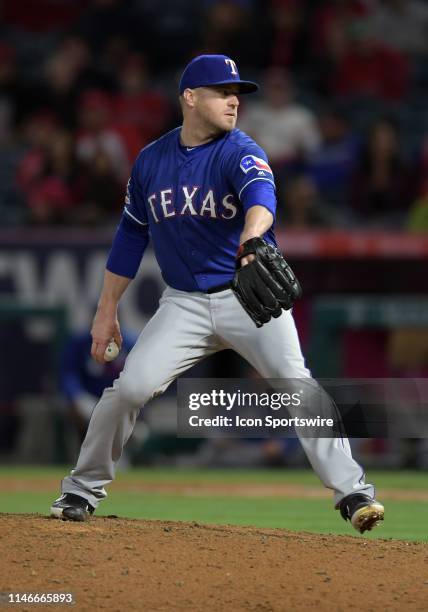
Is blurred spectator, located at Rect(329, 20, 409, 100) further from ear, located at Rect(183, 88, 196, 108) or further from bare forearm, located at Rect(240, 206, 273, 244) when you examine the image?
bare forearm, located at Rect(240, 206, 273, 244)

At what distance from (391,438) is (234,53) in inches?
202

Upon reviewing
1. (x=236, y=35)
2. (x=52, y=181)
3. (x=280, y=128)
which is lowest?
(x=52, y=181)

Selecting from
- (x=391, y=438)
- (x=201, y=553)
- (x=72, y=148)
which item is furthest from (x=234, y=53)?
(x=201, y=553)

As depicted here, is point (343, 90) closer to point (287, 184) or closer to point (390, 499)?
point (287, 184)

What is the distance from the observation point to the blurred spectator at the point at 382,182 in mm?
12461

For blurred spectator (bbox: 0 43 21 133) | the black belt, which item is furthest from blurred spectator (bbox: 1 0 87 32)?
the black belt

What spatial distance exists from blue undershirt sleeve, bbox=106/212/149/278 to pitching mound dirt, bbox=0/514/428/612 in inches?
45.8

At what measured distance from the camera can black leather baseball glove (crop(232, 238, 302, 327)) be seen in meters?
5.00

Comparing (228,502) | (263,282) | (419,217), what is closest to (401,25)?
(419,217)

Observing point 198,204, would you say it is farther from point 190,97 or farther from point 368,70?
point 368,70

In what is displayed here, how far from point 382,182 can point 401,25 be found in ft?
9.88

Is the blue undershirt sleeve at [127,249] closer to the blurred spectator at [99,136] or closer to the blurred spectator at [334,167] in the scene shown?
the blurred spectator at [99,136]

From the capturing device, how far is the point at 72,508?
556cm

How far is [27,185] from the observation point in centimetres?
1322
